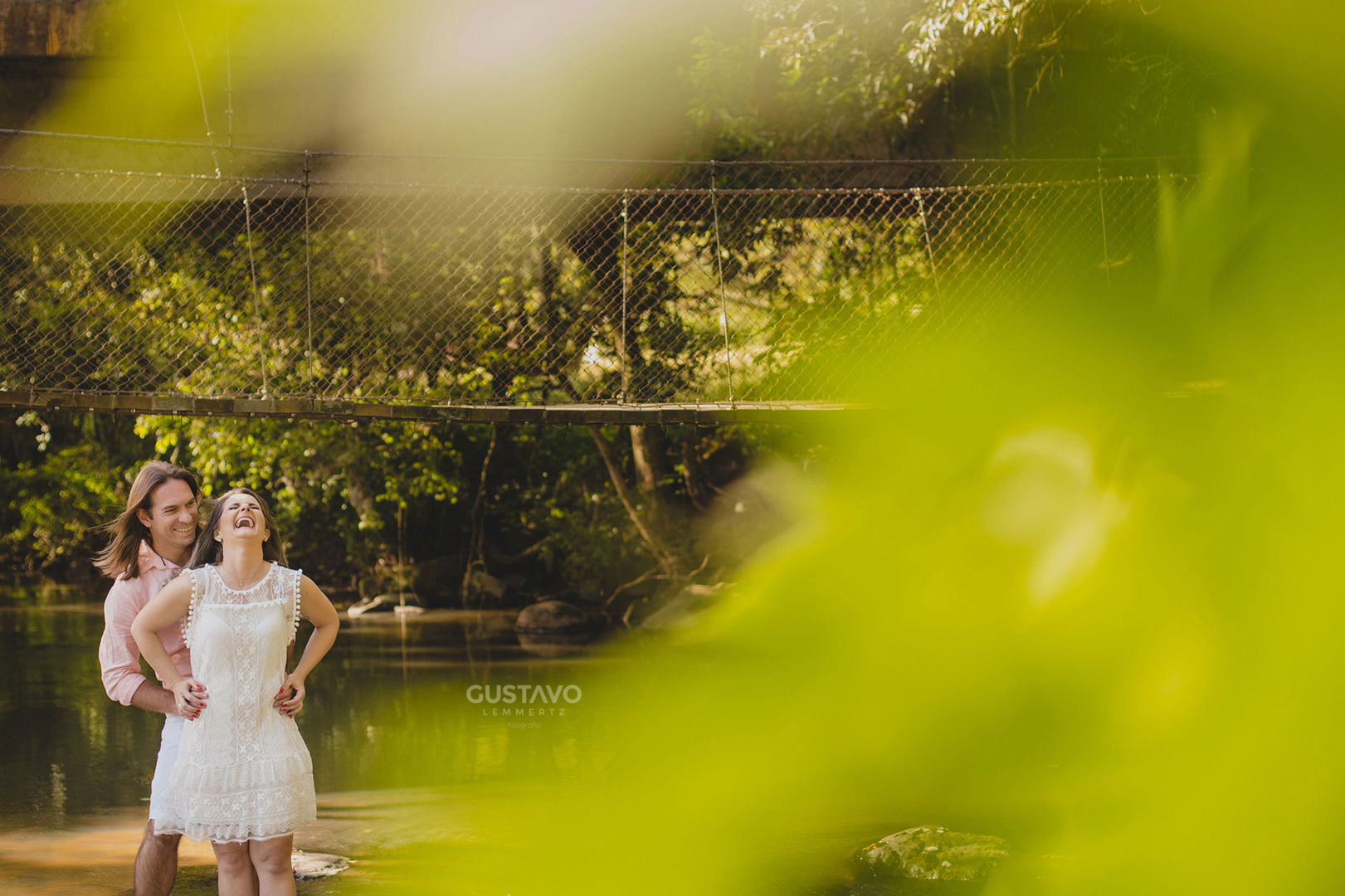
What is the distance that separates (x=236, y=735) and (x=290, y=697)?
139 millimetres

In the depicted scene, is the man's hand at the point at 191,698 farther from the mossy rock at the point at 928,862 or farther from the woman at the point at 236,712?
the mossy rock at the point at 928,862

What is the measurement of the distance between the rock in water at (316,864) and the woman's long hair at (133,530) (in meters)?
1.74

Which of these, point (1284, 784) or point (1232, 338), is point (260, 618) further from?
point (1232, 338)

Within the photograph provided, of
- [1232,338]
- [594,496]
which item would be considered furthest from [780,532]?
[1232,338]

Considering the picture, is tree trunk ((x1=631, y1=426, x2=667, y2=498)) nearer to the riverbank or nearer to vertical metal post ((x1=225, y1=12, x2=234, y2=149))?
vertical metal post ((x1=225, y1=12, x2=234, y2=149))

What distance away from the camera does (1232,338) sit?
6090mm

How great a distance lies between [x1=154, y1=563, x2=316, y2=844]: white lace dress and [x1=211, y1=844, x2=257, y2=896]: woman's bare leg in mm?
43

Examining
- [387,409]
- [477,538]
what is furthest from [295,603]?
[477,538]

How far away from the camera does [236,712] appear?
273cm

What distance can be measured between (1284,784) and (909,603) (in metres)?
4.04

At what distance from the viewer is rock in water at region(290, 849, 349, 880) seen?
441 centimetres

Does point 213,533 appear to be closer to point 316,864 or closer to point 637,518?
point 316,864

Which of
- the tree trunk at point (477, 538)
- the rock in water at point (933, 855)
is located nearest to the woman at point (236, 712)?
the rock in water at point (933, 855)

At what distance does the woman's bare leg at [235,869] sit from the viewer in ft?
8.89
